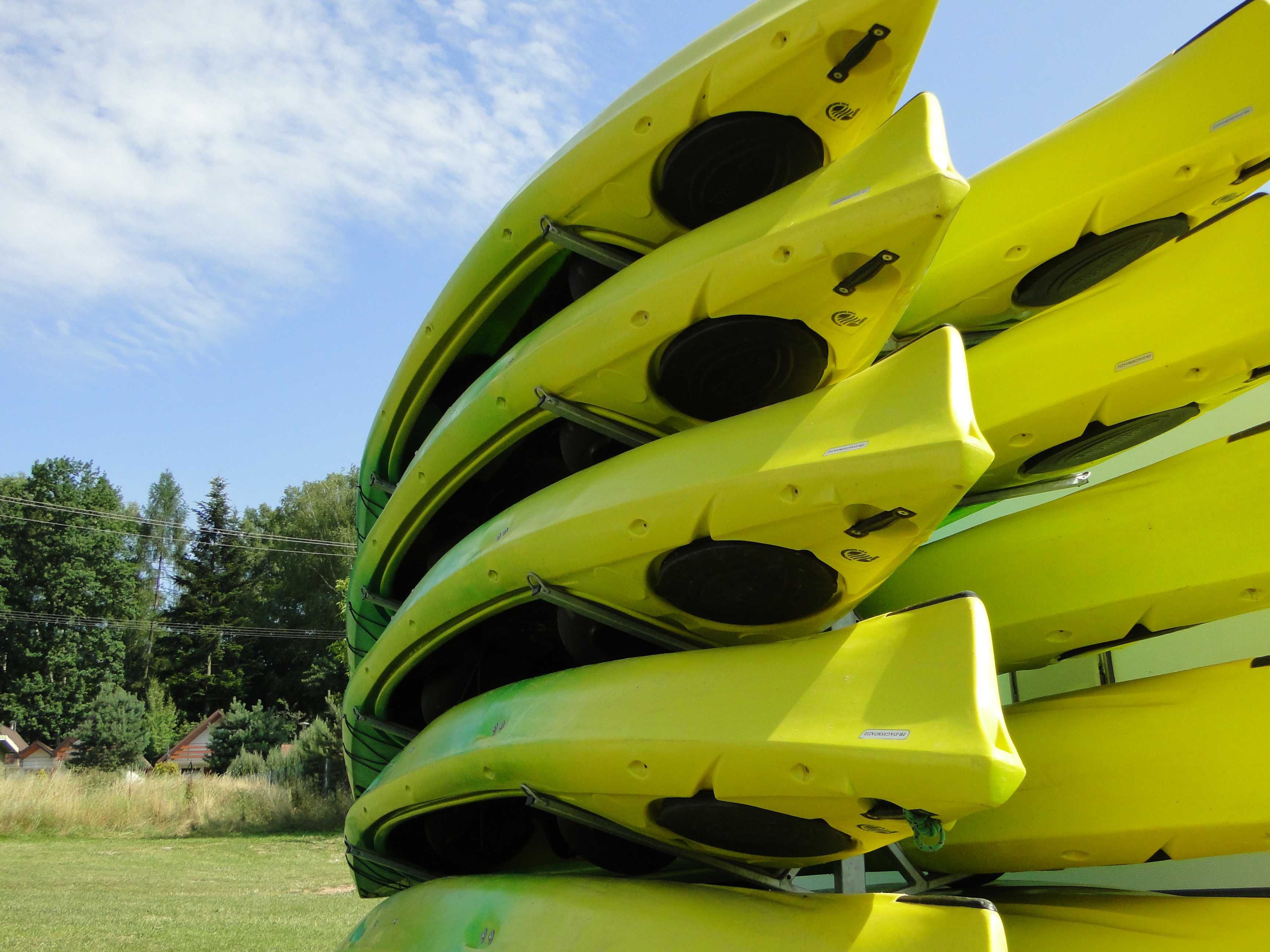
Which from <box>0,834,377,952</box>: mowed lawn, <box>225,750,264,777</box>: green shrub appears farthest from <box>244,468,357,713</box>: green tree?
<box>0,834,377,952</box>: mowed lawn

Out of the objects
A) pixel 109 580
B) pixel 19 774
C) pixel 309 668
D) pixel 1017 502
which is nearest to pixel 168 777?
pixel 19 774

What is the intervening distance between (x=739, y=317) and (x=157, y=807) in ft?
55.1

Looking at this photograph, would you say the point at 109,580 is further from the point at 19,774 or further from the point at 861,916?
the point at 861,916

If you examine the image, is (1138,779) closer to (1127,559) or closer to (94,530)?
(1127,559)

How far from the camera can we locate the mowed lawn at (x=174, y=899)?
16.3 feet

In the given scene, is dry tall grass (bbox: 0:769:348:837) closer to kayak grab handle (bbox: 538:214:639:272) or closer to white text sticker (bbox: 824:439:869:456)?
kayak grab handle (bbox: 538:214:639:272)

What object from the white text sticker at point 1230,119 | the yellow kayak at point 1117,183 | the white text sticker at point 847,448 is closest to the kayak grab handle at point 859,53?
the yellow kayak at point 1117,183

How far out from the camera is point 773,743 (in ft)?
4.17

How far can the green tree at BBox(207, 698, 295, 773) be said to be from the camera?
84.9 feet

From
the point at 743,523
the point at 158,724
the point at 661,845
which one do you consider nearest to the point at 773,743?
the point at 743,523

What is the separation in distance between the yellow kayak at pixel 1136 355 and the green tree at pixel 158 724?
3340 cm

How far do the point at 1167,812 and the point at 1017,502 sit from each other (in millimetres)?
1247

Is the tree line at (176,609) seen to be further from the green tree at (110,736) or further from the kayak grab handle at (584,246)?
the kayak grab handle at (584,246)

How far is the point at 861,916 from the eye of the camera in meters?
1.29
